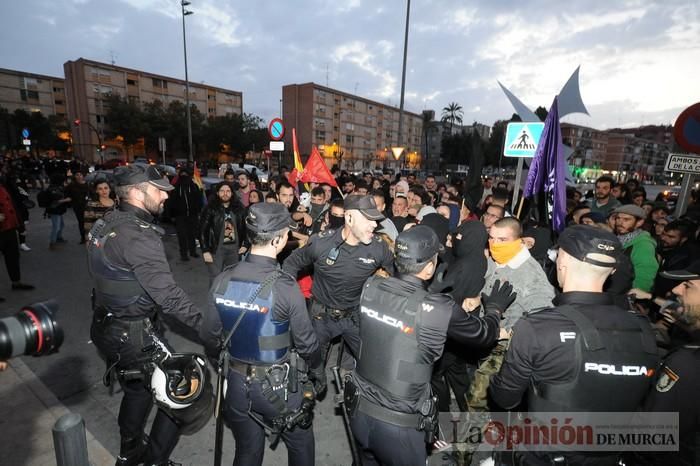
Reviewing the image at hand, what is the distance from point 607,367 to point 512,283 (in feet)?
4.46

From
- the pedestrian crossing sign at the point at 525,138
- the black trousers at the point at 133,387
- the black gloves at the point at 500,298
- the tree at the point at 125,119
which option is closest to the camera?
the black gloves at the point at 500,298

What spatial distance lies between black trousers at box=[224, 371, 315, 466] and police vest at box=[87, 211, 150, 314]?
3.50ft

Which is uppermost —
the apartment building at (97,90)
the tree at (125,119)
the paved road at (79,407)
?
the apartment building at (97,90)

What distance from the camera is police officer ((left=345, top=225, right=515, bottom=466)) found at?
2137mm

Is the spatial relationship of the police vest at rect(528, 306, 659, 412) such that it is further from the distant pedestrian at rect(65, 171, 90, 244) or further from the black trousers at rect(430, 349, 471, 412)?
the distant pedestrian at rect(65, 171, 90, 244)

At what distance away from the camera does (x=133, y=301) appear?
275 cm

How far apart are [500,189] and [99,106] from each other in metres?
69.3

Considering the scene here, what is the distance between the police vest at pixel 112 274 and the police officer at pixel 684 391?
3.62 m

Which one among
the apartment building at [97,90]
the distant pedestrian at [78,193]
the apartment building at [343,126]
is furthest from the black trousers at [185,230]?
the apartment building at [97,90]

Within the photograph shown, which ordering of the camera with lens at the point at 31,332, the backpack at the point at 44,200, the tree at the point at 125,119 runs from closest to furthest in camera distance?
1. the camera with lens at the point at 31,332
2. the backpack at the point at 44,200
3. the tree at the point at 125,119

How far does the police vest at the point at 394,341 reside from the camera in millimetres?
2141

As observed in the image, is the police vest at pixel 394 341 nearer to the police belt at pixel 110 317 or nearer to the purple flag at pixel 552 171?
the police belt at pixel 110 317

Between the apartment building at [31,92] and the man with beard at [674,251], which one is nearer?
the man with beard at [674,251]

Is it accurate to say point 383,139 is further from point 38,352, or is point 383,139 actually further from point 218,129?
point 38,352
